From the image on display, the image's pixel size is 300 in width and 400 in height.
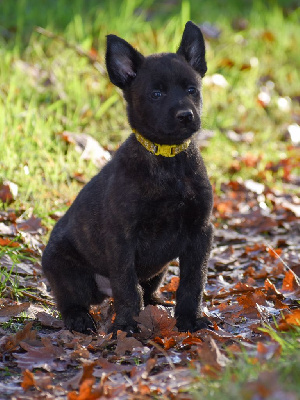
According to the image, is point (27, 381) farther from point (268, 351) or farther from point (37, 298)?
point (37, 298)

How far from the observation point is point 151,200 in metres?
3.82

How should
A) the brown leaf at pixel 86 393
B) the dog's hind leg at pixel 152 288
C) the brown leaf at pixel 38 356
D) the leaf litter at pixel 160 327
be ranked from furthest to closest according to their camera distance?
1. the dog's hind leg at pixel 152 288
2. the brown leaf at pixel 38 356
3. the leaf litter at pixel 160 327
4. the brown leaf at pixel 86 393

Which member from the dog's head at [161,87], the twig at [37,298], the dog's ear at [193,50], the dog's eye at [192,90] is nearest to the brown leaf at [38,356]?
the twig at [37,298]

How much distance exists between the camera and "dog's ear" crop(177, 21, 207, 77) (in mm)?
4266

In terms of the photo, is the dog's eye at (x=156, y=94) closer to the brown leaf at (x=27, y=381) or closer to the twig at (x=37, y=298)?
the twig at (x=37, y=298)

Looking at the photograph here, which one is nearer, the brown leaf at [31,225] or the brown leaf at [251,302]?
the brown leaf at [251,302]

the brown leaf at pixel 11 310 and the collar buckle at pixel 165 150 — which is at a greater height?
the collar buckle at pixel 165 150

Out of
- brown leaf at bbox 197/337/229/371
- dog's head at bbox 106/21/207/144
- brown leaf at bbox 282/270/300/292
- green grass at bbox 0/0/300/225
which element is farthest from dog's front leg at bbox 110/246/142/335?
green grass at bbox 0/0/300/225

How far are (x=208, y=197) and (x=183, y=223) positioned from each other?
0.21 m

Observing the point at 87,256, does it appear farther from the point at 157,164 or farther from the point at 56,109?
the point at 56,109

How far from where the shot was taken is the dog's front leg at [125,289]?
12.6 feet

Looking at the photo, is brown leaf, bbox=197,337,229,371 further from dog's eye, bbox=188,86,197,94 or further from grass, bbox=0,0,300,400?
grass, bbox=0,0,300,400

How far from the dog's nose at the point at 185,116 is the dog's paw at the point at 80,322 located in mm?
1345

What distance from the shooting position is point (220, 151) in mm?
7762
